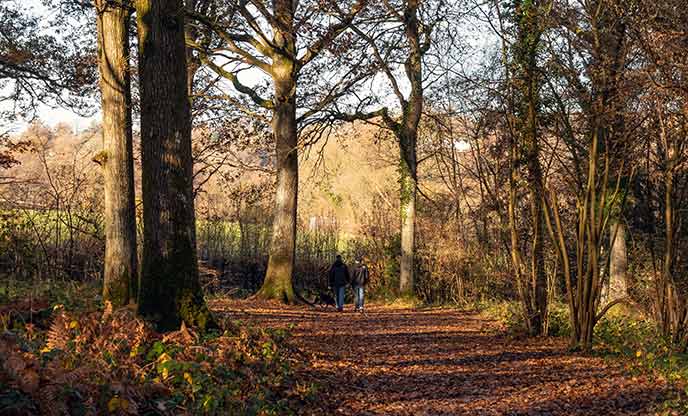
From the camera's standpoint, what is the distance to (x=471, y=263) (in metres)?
24.1

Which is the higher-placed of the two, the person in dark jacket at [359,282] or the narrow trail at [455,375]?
the person in dark jacket at [359,282]

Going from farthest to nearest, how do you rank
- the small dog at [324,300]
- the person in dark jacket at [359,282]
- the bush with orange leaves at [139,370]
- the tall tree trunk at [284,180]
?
1. the small dog at [324,300]
2. the person in dark jacket at [359,282]
3. the tall tree trunk at [284,180]
4. the bush with orange leaves at [139,370]

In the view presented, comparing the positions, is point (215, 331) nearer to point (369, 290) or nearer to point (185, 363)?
point (185, 363)

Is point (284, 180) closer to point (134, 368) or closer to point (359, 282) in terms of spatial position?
point (359, 282)

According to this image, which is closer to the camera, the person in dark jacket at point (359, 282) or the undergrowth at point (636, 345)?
the undergrowth at point (636, 345)

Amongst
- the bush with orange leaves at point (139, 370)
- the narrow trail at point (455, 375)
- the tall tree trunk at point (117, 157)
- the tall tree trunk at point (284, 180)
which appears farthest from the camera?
the tall tree trunk at point (284, 180)

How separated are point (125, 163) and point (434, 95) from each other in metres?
13.5

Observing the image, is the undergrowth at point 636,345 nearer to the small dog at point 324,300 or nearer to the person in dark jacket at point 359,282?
the person in dark jacket at point 359,282

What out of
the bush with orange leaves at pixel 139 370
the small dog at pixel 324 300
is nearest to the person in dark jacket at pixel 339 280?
the small dog at pixel 324 300

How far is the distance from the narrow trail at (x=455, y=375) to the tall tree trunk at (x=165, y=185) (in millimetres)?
1992

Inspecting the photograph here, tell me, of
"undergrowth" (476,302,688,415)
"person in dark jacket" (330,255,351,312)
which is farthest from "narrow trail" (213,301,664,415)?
"person in dark jacket" (330,255,351,312)

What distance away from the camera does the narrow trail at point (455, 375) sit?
8.12 metres

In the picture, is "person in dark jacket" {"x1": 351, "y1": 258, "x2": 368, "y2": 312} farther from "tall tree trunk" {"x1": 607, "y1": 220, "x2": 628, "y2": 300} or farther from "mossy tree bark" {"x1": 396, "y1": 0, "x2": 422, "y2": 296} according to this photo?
"tall tree trunk" {"x1": 607, "y1": 220, "x2": 628, "y2": 300}

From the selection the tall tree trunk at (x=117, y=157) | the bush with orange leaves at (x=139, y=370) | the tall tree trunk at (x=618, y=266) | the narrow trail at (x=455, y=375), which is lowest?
the narrow trail at (x=455, y=375)
